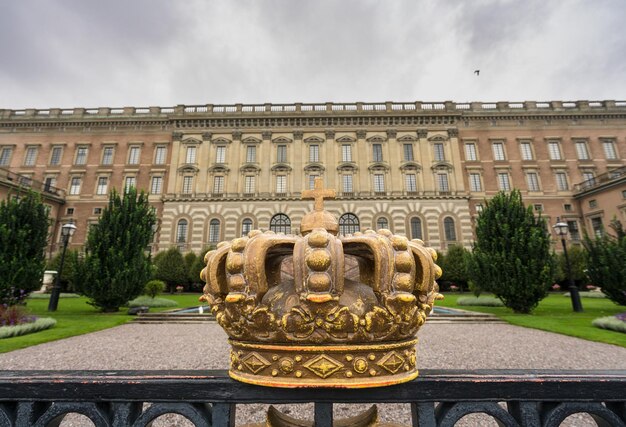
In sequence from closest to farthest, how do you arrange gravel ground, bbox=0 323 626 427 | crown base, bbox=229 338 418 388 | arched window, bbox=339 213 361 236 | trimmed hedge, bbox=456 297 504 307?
crown base, bbox=229 338 418 388
gravel ground, bbox=0 323 626 427
trimmed hedge, bbox=456 297 504 307
arched window, bbox=339 213 361 236

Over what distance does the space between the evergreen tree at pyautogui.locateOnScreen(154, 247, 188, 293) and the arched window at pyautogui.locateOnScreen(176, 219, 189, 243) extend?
156 inches

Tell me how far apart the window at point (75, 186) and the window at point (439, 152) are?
122ft

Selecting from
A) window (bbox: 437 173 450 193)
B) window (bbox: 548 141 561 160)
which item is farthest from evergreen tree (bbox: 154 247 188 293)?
window (bbox: 548 141 561 160)

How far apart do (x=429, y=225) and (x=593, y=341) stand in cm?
2284

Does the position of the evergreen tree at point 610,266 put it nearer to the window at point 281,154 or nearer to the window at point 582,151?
the window at point 582,151

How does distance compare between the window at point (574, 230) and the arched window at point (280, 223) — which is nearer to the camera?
the arched window at point (280, 223)

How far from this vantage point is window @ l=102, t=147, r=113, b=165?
3378 centimetres

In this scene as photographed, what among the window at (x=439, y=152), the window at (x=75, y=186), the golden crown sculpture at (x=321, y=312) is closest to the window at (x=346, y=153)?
the window at (x=439, y=152)

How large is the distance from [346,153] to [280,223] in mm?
10185

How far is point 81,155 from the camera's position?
3406 centimetres

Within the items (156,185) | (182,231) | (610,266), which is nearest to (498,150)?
(610,266)

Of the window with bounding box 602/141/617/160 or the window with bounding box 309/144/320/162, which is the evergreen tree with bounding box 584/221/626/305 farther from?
the window with bounding box 602/141/617/160

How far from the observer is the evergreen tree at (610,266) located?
12.5m

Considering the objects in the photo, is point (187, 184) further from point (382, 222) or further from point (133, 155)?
point (382, 222)
